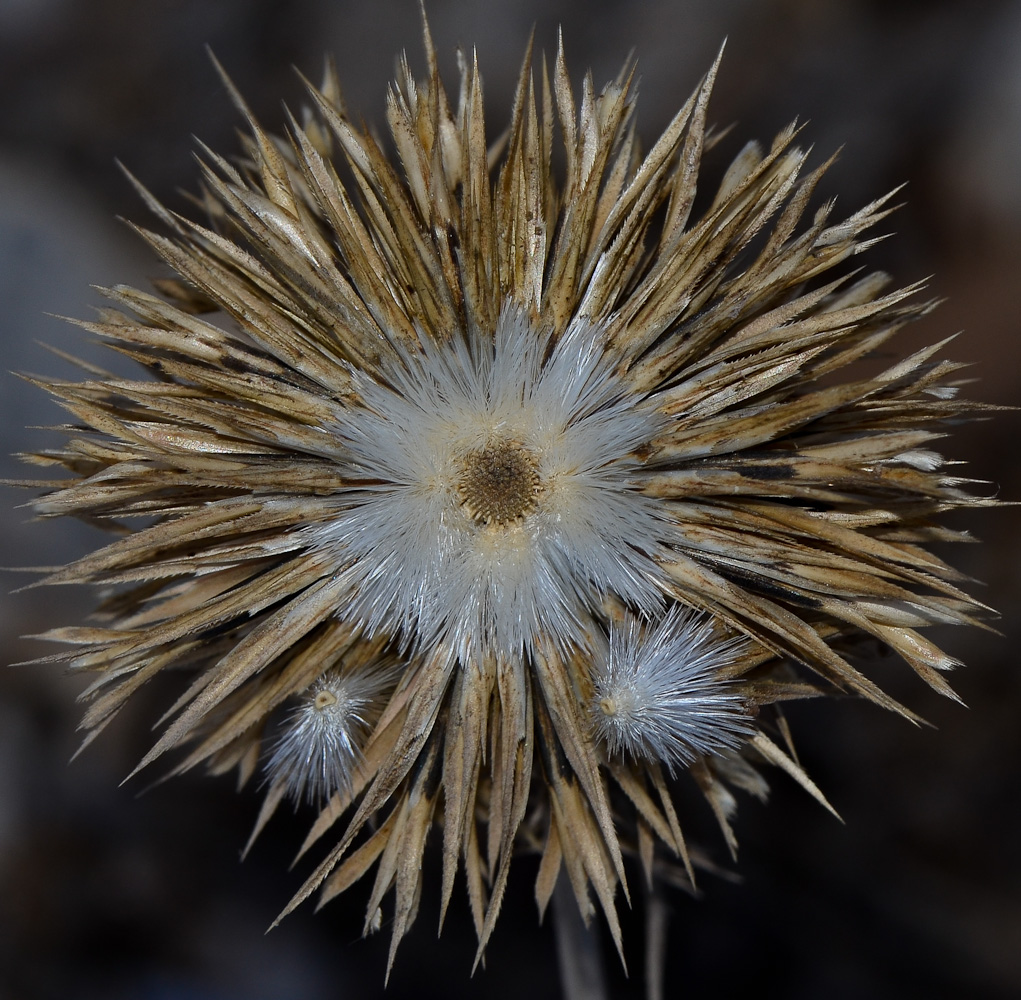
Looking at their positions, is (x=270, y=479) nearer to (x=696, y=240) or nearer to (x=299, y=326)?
(x=299, y=326)

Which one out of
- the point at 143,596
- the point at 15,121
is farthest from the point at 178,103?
the point at 143,596

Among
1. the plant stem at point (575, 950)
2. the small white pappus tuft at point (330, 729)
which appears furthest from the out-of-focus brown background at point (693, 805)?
the small white pappus tuft at point (330, 729)

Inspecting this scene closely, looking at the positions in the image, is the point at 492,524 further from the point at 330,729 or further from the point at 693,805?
the point at 693,805

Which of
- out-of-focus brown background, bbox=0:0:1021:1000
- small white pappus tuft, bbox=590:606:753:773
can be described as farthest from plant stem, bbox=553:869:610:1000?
out-of-focus brown background, bbox=0:0:1021:1000

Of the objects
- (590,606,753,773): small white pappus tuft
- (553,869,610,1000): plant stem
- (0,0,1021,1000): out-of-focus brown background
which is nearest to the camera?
(590,606,753,773): small white pappus tuft

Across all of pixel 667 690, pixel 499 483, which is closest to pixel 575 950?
pixel 667 690

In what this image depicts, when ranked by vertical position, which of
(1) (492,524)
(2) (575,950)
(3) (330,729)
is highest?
(1) (492,524)

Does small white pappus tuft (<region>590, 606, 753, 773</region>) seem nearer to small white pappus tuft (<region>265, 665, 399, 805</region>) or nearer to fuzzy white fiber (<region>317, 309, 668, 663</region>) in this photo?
fuzzy white fiber (<region>317, 309, 668, 663</region>)

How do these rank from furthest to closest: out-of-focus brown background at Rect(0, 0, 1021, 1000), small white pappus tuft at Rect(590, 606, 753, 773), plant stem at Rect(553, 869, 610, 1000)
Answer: out-of-focus brown background at Rect(0, 0, 1021, 1000) < plant stem at Rect(553, 869, 610, 1000) < small white pappus tuft at Rect(590, 606, 753, 773)
